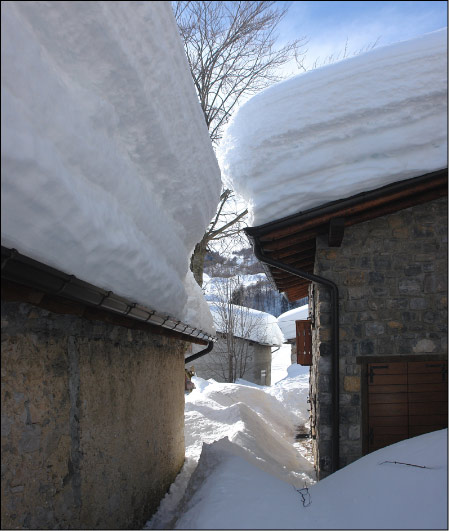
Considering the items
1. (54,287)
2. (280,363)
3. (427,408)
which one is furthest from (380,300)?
(280,363)

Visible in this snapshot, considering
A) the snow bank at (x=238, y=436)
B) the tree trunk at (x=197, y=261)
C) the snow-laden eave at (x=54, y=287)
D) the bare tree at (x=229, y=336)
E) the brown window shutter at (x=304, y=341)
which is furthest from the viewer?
the bare tree at (x=229, y=336)

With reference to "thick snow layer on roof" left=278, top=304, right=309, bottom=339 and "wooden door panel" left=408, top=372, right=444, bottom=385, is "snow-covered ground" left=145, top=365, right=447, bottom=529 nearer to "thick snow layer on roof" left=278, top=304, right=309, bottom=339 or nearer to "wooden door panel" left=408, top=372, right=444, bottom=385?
"wooden door panel" left=408, top=372, right=444, bottom=385

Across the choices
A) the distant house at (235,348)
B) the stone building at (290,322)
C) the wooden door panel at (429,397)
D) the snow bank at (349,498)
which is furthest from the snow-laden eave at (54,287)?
the stone building at (290,322)

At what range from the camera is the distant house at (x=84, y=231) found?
173 centimetres

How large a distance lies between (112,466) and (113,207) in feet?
5.62

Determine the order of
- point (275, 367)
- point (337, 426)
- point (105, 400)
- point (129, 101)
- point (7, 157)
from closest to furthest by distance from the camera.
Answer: point (7, 157) → point (129, 101) → point (105, 400) → point (337, 426) → point (275, 367)

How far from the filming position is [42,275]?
1794 millimetres

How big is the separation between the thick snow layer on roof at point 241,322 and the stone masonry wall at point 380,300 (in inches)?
534

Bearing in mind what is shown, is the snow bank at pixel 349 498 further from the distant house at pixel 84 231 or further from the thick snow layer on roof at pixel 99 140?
the thick snow layer on roof at pixel 99 140

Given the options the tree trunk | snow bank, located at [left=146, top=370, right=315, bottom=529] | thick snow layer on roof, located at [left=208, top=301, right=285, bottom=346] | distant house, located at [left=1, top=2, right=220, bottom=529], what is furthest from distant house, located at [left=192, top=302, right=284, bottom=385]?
distant house, located at [left=1, top=2, right=220, bottom=529]

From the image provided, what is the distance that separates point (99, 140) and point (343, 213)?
2.79m

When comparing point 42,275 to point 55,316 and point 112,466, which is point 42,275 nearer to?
point 55,316

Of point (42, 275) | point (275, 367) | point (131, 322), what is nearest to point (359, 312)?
point (131, 322)

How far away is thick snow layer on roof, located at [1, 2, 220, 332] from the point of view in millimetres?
1661
